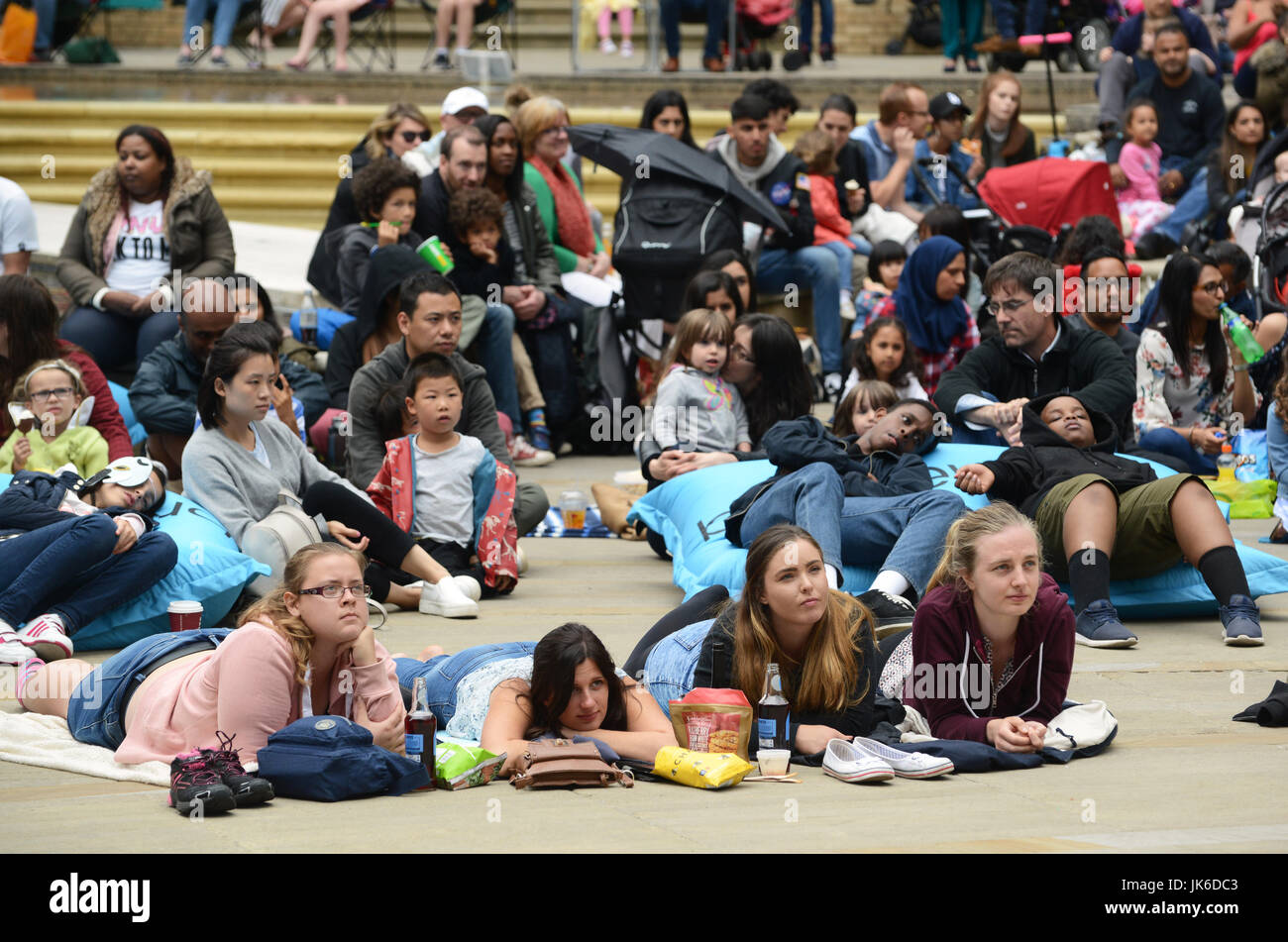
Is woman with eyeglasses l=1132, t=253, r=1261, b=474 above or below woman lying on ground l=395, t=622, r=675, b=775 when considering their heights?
above

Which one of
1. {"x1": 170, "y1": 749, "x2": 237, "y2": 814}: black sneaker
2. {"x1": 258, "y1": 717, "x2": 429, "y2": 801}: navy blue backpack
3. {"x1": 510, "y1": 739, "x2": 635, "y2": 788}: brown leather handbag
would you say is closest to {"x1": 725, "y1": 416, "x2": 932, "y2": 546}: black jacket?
{"x1": 510, "y1": 739, "x2": 635, "y2": 788}: brown leather handbag

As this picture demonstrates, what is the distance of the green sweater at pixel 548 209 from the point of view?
11242 mm

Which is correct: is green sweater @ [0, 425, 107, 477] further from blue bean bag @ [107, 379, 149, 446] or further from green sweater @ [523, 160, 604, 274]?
green sweater @ [523, 160, 604, 274]

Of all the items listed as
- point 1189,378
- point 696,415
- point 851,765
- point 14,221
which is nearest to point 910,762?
point 851,765

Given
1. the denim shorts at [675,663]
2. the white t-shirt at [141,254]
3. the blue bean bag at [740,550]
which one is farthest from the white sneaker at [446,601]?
the white t-shirt at [141,254]

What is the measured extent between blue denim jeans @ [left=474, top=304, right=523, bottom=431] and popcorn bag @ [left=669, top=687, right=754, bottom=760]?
4.92 metres

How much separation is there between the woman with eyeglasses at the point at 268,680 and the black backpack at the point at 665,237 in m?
5.48

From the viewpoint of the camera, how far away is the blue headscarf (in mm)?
9797

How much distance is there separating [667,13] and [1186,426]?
873 centimetres

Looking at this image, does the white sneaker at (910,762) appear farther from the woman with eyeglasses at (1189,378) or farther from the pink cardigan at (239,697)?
the woman with eyeglasses at (1189,378)

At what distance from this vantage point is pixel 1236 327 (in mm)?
9422

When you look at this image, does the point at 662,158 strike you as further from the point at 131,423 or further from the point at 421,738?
the point at 421,738
